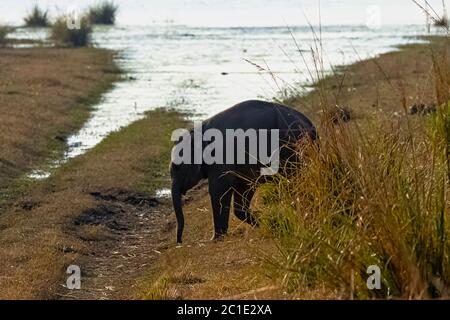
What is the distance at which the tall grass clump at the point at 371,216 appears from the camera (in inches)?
272

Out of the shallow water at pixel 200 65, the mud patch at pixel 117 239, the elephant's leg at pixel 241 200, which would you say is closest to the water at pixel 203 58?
the shallow water at pixel 200 65

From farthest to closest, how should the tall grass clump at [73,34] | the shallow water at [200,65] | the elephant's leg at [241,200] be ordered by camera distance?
the tall grass clump at [73,34] → the shallow water at [200,65] → the elephant's leg at [241,200]

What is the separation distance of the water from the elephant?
42 cm

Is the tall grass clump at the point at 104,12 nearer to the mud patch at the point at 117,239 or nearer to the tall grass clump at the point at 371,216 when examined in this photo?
the mud patch at the point at 117,239

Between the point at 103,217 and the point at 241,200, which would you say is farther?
the point at 103,217

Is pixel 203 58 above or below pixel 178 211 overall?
below

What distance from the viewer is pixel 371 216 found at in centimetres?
714

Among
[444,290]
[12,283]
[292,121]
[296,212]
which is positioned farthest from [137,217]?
[444,290]

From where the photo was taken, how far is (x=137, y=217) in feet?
45.0

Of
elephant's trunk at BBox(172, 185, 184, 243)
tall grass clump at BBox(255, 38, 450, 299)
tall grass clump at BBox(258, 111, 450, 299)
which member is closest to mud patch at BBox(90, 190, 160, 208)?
elephant's trunk at BBox(172, 185, 184, 243)

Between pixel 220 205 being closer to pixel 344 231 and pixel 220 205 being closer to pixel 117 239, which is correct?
pixel 117 239

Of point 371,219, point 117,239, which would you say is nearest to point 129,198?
point 117,239

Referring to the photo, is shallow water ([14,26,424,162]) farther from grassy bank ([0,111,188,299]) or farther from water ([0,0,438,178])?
grassy bank ([0,111,188,299])

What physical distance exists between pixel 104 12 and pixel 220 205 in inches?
2553
